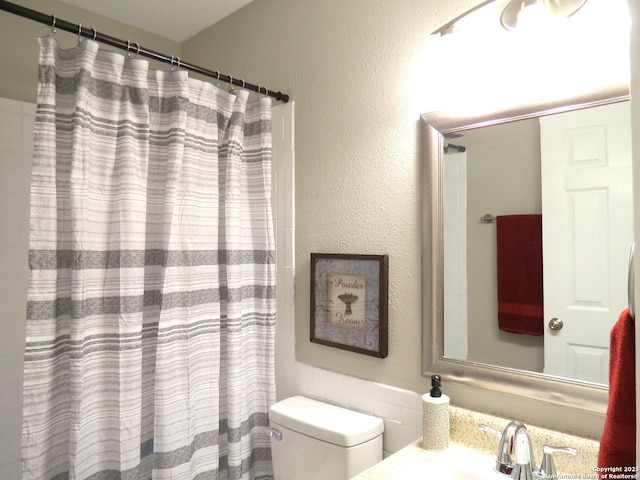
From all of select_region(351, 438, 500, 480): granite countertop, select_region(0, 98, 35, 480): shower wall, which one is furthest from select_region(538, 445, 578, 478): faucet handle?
select_region(0, 98, 35, 480): shower wall

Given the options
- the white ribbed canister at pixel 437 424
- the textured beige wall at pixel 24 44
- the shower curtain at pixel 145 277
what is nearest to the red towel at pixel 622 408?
the white ribbed canister at pixel 437 424

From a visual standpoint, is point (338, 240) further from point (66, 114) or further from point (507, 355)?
point (66, 114)

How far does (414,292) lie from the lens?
4.56 feet

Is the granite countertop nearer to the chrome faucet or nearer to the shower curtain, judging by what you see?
the chrome faucet

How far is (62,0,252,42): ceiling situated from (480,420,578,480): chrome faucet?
200cm

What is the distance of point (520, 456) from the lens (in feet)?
3.35

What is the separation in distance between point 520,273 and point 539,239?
11 centimetres

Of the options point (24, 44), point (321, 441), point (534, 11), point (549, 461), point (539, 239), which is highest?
point (24, 44)

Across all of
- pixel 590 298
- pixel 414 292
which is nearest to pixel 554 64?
pixel 590 298

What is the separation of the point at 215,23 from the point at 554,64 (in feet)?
5.51

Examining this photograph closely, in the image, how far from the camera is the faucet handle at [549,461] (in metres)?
1.00

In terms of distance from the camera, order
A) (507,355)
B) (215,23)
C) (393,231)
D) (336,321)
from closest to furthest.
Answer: (507,355), (393,231), (336,321), (215,23)

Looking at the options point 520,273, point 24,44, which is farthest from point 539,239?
point 24,44

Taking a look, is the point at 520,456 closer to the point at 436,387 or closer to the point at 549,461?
the point at 549,461
